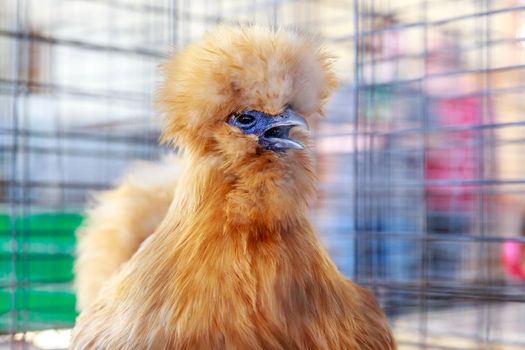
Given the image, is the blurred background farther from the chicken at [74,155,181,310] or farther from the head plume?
the head plume

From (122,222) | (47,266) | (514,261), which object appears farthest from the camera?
(514,261)

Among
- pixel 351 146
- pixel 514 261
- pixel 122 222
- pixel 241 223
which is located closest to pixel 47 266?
pixel 122 222

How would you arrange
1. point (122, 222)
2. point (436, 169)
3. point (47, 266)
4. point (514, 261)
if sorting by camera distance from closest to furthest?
1. point (122, 222)
2. point (47, 266)
3. point (514, 261)
4. point (436, 169)

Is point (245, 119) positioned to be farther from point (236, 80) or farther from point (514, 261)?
point (514, 261)

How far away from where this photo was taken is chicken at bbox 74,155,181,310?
6.66 feet

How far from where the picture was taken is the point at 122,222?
6.70ft

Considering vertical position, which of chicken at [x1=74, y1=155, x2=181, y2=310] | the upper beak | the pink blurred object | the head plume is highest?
the head plume

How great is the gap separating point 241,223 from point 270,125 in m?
0.19

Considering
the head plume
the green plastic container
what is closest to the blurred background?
the green plastic container

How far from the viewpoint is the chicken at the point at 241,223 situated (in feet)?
4.09

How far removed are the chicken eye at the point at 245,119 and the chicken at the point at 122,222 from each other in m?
0.83

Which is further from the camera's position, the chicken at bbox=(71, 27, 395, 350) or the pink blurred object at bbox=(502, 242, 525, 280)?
the pink blurred object at bbox=(502, 242, 525, 280)

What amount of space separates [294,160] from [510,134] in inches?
157

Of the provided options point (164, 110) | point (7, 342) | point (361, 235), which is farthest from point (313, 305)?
point (7, 342)
